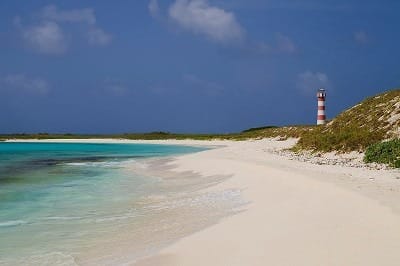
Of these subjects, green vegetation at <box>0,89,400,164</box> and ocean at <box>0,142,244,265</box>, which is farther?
green vegetation at <box>0,89,400,164</box>

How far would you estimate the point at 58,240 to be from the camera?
1000cm

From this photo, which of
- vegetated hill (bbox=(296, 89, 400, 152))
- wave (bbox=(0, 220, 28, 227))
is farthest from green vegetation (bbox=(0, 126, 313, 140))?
wave (bbox=(0, 220, 28, 227))

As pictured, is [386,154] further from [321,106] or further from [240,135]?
[240,135]

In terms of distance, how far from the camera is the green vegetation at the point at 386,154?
19231mm

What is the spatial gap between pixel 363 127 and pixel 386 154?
10.1 metres

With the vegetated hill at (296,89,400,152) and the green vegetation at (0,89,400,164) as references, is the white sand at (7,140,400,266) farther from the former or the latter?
the vegetated hill at (296,89,400,152)

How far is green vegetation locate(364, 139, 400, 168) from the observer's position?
1923 centimetres

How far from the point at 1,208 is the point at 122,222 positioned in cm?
529

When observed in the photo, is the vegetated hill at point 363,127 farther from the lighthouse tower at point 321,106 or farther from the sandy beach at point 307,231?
the lighthouse tower at point 321,106

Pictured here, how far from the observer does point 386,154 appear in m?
20.2

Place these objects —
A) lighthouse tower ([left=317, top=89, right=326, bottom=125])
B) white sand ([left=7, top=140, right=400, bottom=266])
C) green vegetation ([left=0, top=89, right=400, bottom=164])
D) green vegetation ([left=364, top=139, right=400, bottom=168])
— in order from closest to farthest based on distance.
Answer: white sand ([left=7, top=140, right=400, bottom=266]), green vegetation ([left=364, top=139, right=400, bottom=168]), green vegetation ([left=0, top=89, right=400, bottom=164]), lighthouse tower ([left=317, top=89, right=326, bottom=125])

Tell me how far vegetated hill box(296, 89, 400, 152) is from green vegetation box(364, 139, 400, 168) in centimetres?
375

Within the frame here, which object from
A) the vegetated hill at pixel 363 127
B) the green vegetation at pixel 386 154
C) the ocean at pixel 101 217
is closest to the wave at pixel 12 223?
the ocean at pixel 101 217

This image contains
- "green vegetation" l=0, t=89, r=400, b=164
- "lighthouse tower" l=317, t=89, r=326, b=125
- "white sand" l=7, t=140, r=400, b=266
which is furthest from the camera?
"lighthouse tower" l=317, t=89, r=326, b=125
